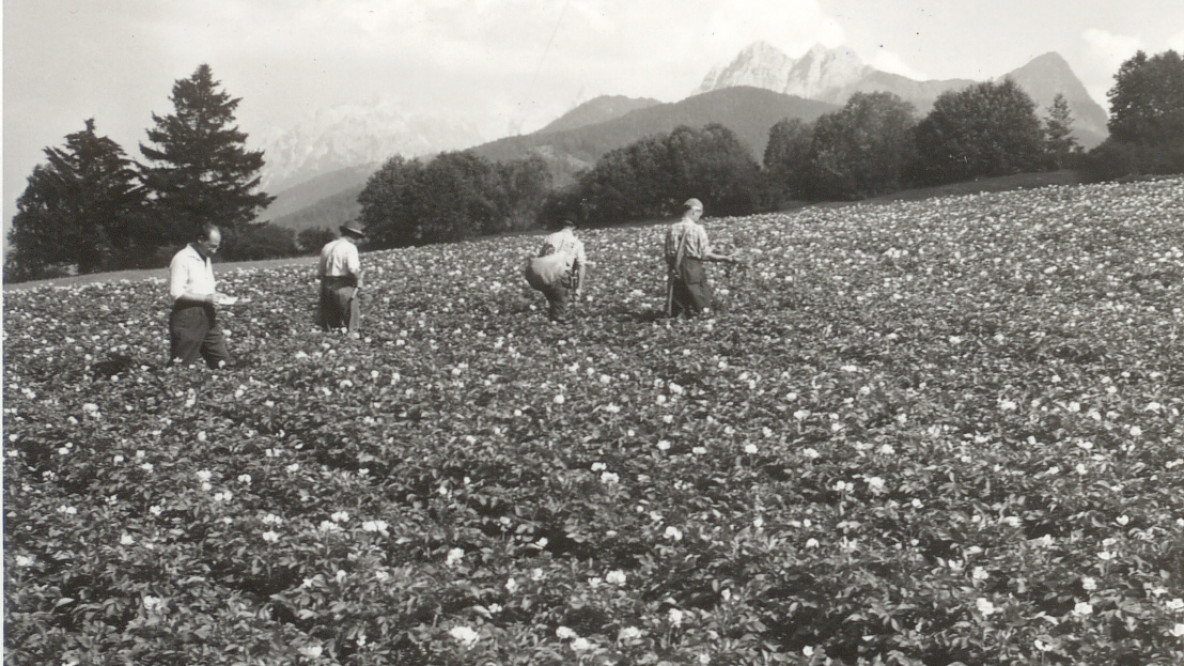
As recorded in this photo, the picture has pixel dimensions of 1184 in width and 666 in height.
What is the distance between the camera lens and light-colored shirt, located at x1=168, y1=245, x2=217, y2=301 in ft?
35.6

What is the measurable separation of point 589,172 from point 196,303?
3280 inches

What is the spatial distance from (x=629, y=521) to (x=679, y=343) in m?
6.10

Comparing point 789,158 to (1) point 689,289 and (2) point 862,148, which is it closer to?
(2) point 862,148

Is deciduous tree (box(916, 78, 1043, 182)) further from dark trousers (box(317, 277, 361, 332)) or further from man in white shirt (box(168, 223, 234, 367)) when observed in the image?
man in white shirt (box(168, 223, 234, 367))

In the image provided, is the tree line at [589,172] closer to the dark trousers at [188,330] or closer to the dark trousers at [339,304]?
the dark trousers at [339,304]

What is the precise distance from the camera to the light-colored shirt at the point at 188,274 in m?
10.9

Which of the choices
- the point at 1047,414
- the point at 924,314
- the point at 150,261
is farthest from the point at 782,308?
the point at 150,261

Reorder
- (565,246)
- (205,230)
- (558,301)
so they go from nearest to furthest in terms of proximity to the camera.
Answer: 1. (205,230)
2. (565,246)
3. (558,301)

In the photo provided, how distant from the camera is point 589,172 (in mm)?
92812

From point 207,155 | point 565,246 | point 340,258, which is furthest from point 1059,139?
point 340,258

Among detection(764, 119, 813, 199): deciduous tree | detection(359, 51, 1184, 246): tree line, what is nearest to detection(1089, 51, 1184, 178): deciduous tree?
detection(359, 51, 1184, 246): tree line

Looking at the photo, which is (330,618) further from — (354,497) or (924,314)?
(924,314)

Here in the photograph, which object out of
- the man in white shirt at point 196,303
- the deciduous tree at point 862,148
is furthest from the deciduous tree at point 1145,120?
the man in white shirt at point 196,303

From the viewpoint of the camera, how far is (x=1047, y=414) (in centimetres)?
838
